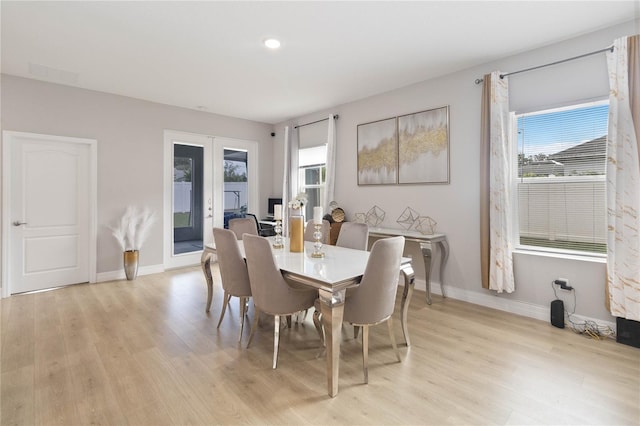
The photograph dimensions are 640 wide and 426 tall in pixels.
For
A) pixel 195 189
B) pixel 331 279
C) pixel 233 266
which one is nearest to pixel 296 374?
pixel 331 279

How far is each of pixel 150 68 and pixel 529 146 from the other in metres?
4.40

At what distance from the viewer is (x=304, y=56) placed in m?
3.44

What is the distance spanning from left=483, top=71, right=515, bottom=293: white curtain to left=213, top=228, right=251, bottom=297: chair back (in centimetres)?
262

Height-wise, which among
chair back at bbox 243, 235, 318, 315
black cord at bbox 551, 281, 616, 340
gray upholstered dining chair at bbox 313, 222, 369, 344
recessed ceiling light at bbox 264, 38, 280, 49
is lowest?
black cord at bbox 551, 281, 616, 340

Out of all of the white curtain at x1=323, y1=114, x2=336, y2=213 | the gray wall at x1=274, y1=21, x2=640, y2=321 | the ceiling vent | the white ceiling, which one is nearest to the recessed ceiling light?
the white ceiling

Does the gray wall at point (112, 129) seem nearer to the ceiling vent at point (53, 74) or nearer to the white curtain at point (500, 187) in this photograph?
the ceiling vent at point (53, 74)

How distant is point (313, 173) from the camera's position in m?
5.96

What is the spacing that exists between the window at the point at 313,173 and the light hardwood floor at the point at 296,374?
10.2ft

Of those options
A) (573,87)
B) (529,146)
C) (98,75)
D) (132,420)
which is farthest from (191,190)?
(573,87)

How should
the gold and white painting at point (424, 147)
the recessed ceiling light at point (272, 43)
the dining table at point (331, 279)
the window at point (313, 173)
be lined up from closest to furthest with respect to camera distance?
the dining table at point (331, 279) < the recessed ceiling light at point (272, 43) < the gold and white painting at point (424, 147) < the window at point (313, 173)

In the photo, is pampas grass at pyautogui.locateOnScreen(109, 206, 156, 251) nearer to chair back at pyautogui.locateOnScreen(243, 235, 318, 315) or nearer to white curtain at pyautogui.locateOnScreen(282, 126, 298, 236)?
white curtain at pyautogui.locateOnScreen(282, 126, 298, 236)

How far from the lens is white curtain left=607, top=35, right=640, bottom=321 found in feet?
8.60

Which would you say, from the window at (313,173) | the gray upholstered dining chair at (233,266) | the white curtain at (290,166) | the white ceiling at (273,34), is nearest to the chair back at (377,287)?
the gray upholstered dining chair at (233,266)

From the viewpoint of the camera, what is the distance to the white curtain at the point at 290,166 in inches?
241
